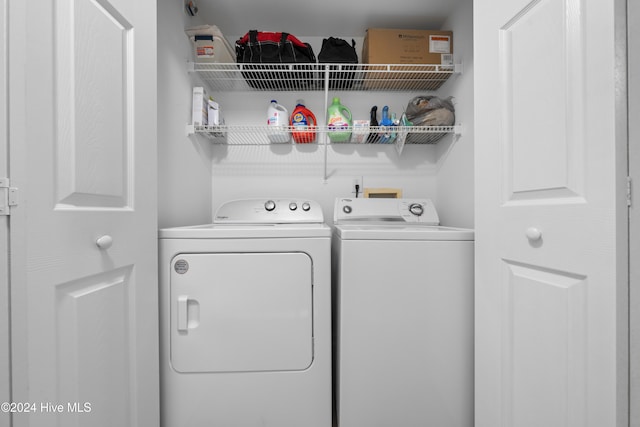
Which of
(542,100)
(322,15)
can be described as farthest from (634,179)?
(322,15)

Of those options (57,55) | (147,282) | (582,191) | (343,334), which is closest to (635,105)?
(582,191)

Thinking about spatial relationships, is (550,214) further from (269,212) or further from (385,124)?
(269,212)

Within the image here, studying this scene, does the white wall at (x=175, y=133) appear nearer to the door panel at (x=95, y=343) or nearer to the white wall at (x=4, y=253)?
the door panel at (x=95, y=343)

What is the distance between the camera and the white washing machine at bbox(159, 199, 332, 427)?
1.22 metres

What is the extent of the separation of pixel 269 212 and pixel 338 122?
774 millimetres

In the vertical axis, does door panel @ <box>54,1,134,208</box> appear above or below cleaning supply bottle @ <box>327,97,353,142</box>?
below

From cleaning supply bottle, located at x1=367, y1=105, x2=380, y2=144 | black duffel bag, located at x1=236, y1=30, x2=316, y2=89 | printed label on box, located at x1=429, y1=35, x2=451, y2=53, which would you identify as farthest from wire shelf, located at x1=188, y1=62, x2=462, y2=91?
cleaning supply bottle, located at x1=367, y1=105, x2=380, y2=144

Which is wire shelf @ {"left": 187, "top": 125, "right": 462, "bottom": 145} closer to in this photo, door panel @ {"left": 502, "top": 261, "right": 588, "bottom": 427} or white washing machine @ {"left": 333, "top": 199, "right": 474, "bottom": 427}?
white washing machine @ {"left": 333, "top": 199, "right": 474, "bottom": 427}

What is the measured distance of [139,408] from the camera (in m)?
1.04

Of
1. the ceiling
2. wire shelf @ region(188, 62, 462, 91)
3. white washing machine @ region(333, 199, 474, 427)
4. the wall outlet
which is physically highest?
the ceiling

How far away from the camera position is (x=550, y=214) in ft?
2.64

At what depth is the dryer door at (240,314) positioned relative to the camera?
3.99ft

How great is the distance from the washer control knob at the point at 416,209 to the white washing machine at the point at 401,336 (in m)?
0.63

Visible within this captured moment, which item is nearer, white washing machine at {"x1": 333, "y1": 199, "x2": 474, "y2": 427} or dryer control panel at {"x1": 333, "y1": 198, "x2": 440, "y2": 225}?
white washing machine at {"x1": 333, "y1": 199, "x2": 474, "y2": 427}
